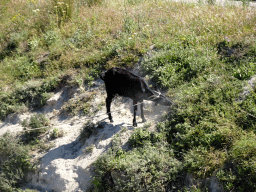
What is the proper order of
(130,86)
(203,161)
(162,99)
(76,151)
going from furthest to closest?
1. (76,151)
2. (162,99)
3. (130,86)
4. (203,161)

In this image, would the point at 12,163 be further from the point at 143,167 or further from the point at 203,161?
the point at 203,161

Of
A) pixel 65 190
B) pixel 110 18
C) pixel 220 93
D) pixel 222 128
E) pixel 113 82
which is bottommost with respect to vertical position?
pixel 65 190

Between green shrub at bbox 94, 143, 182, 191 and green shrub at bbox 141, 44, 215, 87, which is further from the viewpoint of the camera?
green shrub at bbox 141, 44, 215, 87

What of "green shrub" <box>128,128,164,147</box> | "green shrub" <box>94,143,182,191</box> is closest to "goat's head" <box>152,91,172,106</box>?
"green shrub" <box>128,128,164,147</box>

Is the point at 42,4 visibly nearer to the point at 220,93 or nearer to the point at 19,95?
the point at 19,95

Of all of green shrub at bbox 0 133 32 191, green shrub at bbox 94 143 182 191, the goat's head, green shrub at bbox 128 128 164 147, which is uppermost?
the goat's head

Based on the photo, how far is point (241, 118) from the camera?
191 inches

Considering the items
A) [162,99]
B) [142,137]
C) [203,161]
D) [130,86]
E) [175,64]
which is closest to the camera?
[203,161]

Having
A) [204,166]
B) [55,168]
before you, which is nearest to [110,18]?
[55,168]

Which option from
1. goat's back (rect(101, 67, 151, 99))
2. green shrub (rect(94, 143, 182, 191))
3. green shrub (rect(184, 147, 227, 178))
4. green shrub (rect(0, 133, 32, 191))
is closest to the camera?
green shrub (rect(184, 147, 227, 178))

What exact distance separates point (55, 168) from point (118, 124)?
211 centimetres

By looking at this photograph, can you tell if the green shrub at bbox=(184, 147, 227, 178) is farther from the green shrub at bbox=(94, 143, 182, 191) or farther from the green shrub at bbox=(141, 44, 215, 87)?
the green shrub at bbox=(141, 44, 215, 87)

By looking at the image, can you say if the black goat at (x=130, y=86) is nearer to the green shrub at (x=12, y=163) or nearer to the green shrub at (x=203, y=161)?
the green shrub at (x=203, y=161)

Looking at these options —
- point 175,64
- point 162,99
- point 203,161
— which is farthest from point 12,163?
point 175,64
